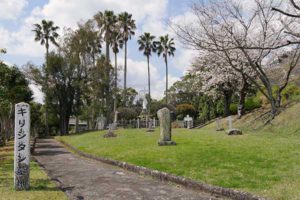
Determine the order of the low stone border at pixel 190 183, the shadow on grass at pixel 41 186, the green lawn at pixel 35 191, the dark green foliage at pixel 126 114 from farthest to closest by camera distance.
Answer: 1. the dark green foliage at pixel 126 114
2. the shadow on grass at pixel 41 186
3. the green lawn at pixel 35 191
4. the low stone border at pixel 190 183

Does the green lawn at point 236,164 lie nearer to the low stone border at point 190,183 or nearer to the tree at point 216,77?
the low stone border at point 190,183

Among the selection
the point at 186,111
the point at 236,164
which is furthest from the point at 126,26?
the point at 236,164

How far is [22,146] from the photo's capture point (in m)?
8.88

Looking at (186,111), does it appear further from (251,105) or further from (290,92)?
(290,92)

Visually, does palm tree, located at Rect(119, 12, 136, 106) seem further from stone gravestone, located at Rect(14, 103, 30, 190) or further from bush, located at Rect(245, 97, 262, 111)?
stone gravestone, located at Rect(14, 103, 30, 190)

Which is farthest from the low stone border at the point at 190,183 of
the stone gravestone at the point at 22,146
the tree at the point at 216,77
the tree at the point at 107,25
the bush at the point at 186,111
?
the bush at the point at 186,111

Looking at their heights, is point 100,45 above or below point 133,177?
above

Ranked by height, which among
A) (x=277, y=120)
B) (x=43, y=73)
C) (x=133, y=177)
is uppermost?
(x=43, y=73)

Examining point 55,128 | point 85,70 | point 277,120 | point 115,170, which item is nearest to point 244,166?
point 115,170

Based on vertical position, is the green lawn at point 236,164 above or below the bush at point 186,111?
below

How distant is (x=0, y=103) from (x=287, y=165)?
19.3 meters

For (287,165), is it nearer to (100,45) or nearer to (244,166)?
(244,166)

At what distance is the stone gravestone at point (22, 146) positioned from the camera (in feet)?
28.5

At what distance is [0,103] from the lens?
76.8 feet
